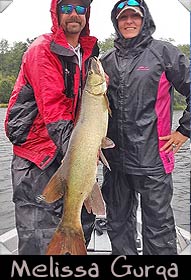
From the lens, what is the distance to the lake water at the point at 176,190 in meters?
4.95

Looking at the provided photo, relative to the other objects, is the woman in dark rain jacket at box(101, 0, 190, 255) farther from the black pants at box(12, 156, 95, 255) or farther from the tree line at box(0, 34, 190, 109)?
the black pants at box(12, 156, 95, 255)

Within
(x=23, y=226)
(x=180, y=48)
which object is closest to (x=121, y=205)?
(x=23, y=226)

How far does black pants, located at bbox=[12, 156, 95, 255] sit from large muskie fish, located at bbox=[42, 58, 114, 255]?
0.38m

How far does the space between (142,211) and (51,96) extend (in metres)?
1.28

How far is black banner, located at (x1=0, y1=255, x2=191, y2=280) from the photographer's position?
99.0 inches

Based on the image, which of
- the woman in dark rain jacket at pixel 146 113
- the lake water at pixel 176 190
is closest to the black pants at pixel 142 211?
the woman in dark rain jacket at pixel 146 113

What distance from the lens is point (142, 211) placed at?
370 centimetres

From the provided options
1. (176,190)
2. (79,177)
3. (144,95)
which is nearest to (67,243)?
(79,177)

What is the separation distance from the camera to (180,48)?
348 centimetres

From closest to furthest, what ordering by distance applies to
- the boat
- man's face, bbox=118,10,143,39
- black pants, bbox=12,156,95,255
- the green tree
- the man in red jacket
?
the man in red jacket < black pants, bbox=12,156,95,255 < man's face, bbox=118,10,143,39 < the green tree < the boat

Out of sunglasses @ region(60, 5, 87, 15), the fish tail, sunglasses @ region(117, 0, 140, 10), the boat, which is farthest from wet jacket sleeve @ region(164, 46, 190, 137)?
the boat

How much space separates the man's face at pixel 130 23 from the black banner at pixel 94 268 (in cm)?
179

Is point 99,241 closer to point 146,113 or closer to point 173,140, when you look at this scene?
point 173,140

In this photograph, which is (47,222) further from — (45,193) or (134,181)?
(134,181)
